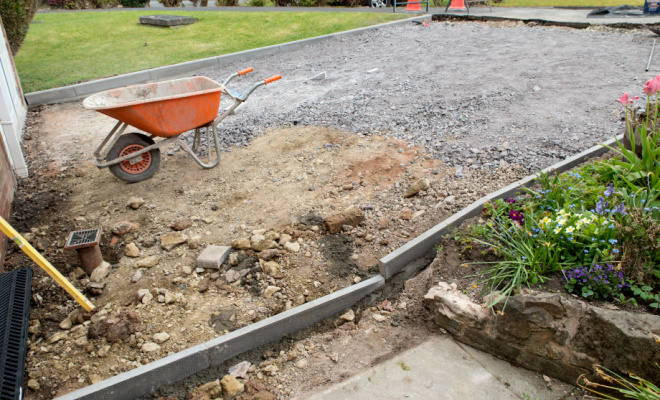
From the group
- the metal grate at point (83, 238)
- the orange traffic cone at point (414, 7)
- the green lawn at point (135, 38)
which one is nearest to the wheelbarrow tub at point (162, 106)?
the metal grate at point (83, 238)

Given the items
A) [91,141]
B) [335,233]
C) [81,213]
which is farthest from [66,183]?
[335,233]

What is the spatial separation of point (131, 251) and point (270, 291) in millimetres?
1298

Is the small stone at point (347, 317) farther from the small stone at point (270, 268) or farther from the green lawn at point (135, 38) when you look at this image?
the green lawn at point (135, 38)

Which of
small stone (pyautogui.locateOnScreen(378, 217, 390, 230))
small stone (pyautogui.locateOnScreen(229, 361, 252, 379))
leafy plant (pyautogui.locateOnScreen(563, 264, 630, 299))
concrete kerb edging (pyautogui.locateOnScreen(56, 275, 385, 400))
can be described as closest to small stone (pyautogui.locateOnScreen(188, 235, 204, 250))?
concrete kerb edging (pyautogui.locateOnScreen(56, 275, 385, 400))

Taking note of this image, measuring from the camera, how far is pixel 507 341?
2.67 meters

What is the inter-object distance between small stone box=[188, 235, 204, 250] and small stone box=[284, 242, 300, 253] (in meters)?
0.75

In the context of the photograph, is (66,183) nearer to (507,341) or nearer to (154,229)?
(154,229)

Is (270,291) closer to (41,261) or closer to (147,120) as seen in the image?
(41,261)

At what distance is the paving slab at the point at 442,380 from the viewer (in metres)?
2.50

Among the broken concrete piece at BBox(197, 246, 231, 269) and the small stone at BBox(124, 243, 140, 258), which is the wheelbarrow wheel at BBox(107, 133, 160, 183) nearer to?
the small stone at BBox(124, 243, 140, 258)

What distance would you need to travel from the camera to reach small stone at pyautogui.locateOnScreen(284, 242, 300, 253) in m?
3.69

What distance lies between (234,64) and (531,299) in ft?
27.5

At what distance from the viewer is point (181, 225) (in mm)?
4031

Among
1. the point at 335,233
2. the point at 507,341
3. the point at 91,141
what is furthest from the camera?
the point at 91,141
